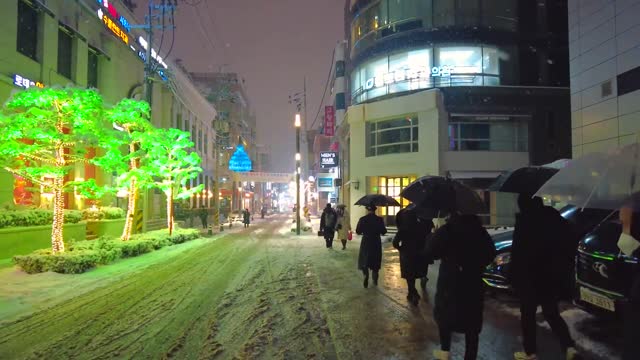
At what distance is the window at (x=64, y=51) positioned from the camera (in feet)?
62.3

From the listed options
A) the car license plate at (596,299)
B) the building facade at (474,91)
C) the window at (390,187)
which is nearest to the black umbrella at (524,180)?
the car license plate at (596,299)

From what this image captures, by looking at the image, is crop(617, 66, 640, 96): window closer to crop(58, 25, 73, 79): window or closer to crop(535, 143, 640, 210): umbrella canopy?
crop(535, 143, 640, 210): umbrella canopy

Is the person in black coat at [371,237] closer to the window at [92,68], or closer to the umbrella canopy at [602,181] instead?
the umbrella canopy at [602,181]

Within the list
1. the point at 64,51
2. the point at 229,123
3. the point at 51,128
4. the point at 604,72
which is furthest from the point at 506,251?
the point at 229,123

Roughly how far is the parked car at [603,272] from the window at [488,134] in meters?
20.0

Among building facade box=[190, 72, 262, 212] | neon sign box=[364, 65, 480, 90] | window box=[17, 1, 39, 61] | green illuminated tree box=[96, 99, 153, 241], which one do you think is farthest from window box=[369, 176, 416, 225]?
building facade box=[190, 72, 262, 212]

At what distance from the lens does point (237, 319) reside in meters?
6.66

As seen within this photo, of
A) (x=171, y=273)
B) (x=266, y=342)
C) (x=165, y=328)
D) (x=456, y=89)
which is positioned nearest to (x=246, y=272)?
(x=171, y=273)

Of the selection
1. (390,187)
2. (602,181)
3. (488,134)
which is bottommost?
(602,181)

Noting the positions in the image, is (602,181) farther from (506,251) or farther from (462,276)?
(506,251)

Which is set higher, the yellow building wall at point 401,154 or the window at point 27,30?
the window at point 27,30

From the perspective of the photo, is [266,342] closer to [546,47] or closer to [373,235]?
[373,235]

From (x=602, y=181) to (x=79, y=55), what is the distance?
71.0ft

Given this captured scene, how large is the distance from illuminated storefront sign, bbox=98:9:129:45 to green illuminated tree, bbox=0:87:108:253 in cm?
1145
